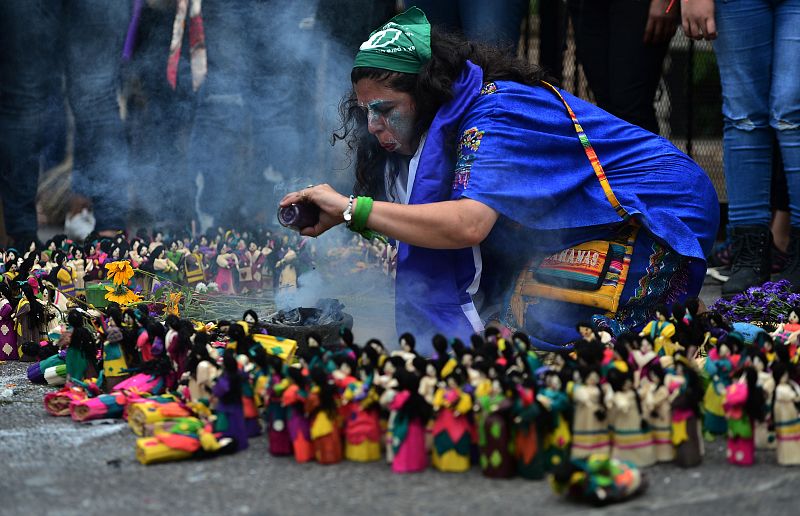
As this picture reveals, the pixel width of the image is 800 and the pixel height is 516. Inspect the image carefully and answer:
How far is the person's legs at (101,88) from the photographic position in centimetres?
488

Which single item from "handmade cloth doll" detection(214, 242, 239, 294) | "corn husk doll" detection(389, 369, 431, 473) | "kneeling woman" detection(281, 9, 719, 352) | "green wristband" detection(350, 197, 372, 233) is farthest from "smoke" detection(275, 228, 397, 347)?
"corn husk doll" detection(389, 369, 431, 473)

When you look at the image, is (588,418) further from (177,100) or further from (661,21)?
(177,100)

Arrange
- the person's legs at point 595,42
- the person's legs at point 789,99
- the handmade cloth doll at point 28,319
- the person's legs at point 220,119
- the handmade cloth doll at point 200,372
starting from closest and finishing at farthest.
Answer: the handmade cloth doll at point 200,372
the handmade cloth doll at point 28,319
the person's legs at point 789,99
the person's legs at point 595,42
the person's legs at point 220,119

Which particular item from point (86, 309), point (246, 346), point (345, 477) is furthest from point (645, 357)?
point (86, 309)

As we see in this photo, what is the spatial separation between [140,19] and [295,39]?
778 mm

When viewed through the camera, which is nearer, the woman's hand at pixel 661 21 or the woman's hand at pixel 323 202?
the woman's hand at pixel 323 202

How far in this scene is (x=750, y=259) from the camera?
3717 millimetres

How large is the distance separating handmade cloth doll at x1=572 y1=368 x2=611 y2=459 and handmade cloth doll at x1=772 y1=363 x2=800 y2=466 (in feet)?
1.13

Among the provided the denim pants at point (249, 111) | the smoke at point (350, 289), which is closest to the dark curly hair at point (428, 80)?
the smoke at point (350, 289)

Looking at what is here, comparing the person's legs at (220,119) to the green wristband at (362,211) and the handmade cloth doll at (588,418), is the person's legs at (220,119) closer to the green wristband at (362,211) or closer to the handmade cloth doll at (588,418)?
the green wristband at (362,211)

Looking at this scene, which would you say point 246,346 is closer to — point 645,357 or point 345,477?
point 345,477

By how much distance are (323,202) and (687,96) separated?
3550mm

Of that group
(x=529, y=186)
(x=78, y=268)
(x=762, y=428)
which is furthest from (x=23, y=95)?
(x=762, y=428)

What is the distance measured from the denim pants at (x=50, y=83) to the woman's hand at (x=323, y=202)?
2.34 metres
